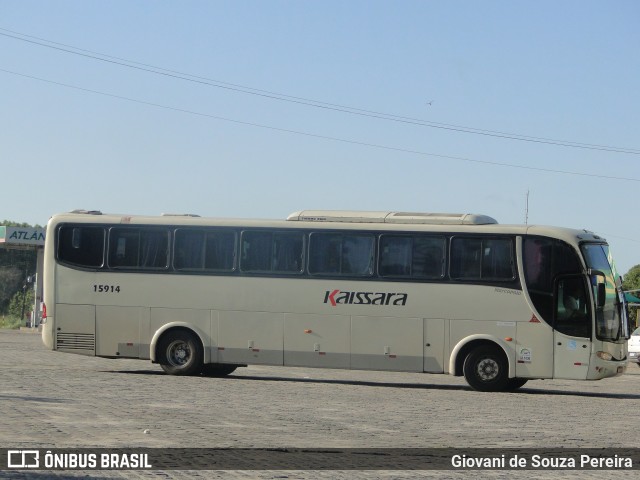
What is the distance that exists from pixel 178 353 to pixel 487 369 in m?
6.64

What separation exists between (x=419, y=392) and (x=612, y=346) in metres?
3.94

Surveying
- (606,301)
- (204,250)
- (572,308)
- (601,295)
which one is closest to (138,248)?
(204,250)

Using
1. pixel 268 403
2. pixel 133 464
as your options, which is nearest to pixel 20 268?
pixel 268 403

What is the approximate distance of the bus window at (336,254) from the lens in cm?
2491

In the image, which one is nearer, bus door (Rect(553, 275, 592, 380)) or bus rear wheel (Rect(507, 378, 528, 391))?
bus door (Rect(553, 275, 592, 380))

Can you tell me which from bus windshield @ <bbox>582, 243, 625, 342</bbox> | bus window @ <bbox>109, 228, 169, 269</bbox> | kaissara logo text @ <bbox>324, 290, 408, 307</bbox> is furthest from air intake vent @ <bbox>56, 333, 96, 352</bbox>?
bus windshield @ <bbox>582, 243, 625, 342</bbox>

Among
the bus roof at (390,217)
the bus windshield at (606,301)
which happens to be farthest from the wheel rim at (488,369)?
the bus roof at (390,217)

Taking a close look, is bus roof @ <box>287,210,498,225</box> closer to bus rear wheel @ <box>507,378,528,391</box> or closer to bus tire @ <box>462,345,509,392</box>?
bus tire @ <box>462,345,509,392</box>

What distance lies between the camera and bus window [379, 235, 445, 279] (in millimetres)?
24406

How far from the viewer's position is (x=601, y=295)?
23469mm

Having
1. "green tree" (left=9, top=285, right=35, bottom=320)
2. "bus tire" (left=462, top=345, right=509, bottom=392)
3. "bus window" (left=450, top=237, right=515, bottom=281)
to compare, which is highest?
"bus window" (left=450, top=237, right=515, bottom=281)

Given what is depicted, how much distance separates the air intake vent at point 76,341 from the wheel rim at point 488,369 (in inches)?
329

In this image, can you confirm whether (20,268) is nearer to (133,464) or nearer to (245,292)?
(245,292)

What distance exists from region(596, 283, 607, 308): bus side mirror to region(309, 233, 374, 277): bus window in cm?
476
